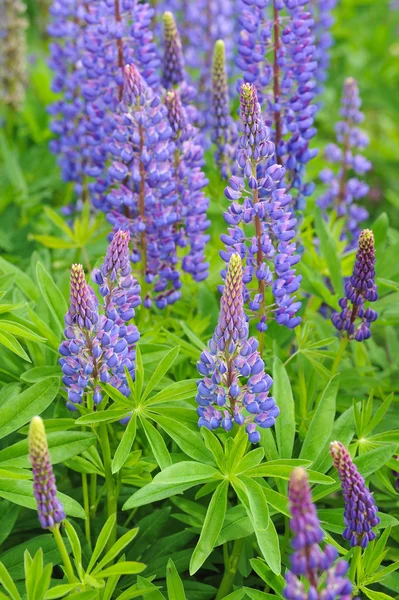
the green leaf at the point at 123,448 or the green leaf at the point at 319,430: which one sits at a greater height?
the green leaf at the point at 123,448

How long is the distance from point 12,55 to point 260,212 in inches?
131

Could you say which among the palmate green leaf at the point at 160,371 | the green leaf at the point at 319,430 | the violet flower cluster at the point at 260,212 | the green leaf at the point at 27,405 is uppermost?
the violet flower cluster at the point at 260,212

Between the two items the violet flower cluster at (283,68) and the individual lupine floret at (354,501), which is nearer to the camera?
the individual lupine floret at (354,501)

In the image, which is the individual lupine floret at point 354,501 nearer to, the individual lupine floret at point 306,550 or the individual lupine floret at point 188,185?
the individual lupine floret at point 306,550

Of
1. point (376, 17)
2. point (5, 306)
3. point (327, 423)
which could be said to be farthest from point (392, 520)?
point (376, 17)

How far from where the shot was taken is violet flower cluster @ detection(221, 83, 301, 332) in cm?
256

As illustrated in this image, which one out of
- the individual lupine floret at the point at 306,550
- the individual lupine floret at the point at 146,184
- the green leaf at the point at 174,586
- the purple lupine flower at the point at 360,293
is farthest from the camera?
the individual lupine floret at the point at 146,184

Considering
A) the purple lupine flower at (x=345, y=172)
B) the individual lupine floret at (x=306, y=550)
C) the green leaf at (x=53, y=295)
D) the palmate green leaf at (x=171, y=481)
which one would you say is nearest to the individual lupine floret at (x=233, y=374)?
the palmate green leaf at (x=171, y=481)

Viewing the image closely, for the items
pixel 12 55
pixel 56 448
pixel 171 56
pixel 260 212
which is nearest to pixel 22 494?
pixel 56 448

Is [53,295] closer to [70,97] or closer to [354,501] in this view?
[354,501]

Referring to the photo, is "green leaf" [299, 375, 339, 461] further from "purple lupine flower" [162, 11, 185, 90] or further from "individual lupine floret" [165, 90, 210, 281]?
"purple lupine flower" [162, 11, 185, 90]

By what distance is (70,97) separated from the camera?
13.7 feet

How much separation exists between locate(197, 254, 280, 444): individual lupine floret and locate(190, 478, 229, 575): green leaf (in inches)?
7.8

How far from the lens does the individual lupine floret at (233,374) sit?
2213 millimetres
